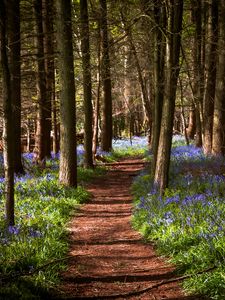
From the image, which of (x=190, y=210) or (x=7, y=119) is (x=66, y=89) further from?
(x=190, y=210)

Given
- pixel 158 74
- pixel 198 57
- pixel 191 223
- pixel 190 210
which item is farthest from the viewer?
pixel 198 57

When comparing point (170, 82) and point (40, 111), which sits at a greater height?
point (170, 82)

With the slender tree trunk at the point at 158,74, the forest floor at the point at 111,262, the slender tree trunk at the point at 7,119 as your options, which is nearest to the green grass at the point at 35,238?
the forest floor at the point at 111,262

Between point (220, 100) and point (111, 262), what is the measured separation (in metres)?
9.94

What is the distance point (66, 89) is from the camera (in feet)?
41.9

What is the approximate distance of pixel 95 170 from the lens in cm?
1836

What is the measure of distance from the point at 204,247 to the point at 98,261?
75.5 inches

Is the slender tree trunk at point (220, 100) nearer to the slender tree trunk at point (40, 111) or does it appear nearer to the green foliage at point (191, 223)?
the green foliage at point (191, 223)

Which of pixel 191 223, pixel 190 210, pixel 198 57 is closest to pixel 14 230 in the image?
pixel 191 223

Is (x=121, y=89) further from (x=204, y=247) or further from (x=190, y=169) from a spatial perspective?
(x=204, y=247)

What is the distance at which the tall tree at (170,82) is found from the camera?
10219mm

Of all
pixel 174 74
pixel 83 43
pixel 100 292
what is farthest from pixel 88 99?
pixel 100 292

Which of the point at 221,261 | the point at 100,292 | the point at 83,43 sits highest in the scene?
the point at 83,43

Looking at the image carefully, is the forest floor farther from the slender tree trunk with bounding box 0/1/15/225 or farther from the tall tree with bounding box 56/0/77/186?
the tall tree with bounding box 56/0/77/186
